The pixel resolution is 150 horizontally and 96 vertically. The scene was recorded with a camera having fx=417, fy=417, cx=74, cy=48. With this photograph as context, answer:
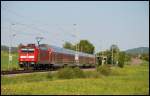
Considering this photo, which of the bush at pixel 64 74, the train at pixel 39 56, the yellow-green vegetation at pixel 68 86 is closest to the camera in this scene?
the yellow-green vegetation at pixel 68 86

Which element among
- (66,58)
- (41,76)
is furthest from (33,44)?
(66,58)

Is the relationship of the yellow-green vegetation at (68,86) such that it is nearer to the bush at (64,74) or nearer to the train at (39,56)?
the bush at (64,74)

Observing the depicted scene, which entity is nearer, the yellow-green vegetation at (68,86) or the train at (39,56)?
the yellow-green vegetation at (68,86)

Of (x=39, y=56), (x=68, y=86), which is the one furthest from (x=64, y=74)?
(x=68, y=86)

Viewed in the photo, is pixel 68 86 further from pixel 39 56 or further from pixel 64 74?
pixel 39 56

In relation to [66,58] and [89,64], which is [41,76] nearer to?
[66,58]

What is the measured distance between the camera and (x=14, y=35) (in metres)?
58.2

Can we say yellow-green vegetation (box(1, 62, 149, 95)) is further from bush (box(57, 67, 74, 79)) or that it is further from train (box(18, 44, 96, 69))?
Answer: train (box(18, 44, 96, 69))

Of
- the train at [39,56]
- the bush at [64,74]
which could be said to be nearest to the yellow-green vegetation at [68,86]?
the bush at [64,74]

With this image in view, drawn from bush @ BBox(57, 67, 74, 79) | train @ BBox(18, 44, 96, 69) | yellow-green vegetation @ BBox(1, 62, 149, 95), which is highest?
train @ BBox(18, 44, 96, 69)

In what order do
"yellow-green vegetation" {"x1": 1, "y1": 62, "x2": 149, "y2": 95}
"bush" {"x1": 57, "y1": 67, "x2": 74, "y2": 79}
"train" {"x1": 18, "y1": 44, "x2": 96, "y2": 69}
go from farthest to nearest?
"train" {"x1": 18, "y1": 44, "x2": 96, "y2": 69} < "bush" {"x1": 57, "y1": 67, "x2": 74, "y2": 79} < "yellow-green vegetation" {"x1": 1, "y1": 62, "x2": 149, "y2": 95}

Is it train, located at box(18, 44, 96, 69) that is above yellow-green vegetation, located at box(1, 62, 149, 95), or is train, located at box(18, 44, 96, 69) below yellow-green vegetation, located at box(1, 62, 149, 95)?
above

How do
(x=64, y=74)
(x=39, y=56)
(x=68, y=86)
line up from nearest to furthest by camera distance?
(x=68, y=86)
(x=64, y=74)
(x=39, y=56)

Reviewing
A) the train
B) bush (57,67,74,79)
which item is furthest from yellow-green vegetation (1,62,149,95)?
the train
